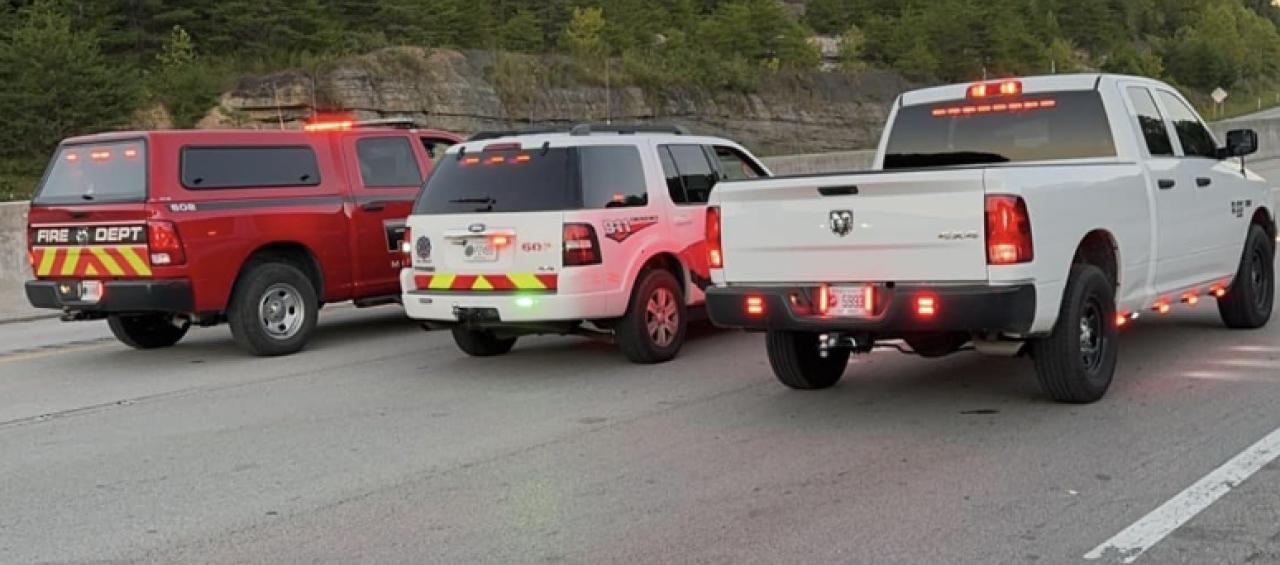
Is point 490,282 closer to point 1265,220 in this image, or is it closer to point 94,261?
point 94,261

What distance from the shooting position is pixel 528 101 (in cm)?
4206

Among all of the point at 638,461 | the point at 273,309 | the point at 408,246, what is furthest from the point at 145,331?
the point at 638,461

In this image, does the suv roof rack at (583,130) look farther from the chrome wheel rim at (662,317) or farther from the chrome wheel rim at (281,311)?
the chrome wheel rim at (281,311)

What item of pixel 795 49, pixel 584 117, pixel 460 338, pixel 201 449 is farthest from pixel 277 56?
pixel 201 449

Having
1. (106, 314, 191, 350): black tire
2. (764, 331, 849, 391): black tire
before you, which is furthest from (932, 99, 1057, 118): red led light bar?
(106, 314, 191, 350): black tire

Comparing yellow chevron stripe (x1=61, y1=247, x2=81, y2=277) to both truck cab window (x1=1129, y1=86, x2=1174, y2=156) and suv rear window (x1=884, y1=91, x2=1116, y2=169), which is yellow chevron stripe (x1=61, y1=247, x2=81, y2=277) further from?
truck cab window (x1=1129, y1=86, x2=1174, y2=156)

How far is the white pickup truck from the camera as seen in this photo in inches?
244

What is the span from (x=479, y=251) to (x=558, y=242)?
61cm

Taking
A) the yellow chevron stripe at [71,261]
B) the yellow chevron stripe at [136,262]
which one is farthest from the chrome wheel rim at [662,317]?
the yellow chevron stripe at [71,261]

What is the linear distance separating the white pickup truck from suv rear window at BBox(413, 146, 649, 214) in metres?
1.75

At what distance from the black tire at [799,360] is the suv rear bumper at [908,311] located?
2.10 feet

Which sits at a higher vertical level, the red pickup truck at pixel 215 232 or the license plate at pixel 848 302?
the red pickup truck at pixel 215 232

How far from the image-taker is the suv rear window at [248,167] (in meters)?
9.90

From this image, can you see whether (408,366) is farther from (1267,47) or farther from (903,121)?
(1267,47)
